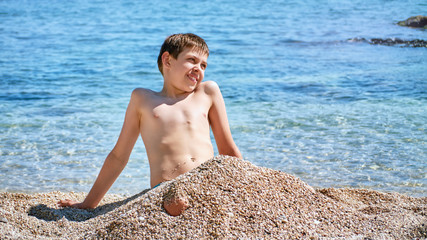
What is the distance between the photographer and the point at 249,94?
8016 mm

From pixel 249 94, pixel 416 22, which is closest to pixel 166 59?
pixel 249 94

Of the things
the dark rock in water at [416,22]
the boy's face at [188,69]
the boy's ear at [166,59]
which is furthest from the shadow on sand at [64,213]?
the dark rock in water at [416,22]

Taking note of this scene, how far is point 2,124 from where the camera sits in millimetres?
6297

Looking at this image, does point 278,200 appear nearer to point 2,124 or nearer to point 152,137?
point 152,137

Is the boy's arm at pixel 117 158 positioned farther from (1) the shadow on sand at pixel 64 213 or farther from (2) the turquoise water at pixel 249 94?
(2) the turquoise water at pixel 249 94

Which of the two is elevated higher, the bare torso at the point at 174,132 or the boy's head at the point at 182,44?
the boy's head at the point at 182,44

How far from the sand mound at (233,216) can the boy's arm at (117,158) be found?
0.42 m

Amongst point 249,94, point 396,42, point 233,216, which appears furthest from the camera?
point 396,42

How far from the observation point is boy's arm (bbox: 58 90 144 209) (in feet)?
11.0

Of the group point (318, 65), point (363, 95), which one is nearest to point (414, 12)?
point (318, 65)

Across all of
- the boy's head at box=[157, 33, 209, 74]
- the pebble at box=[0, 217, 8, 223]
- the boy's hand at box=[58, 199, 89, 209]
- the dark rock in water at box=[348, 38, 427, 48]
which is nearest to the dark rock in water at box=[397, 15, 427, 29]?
the dark rock in water at box=[348, 38, 427, 48]

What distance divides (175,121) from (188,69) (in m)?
0.37

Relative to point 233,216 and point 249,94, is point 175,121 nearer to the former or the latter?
point 233,216

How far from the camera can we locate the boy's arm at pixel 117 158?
3344 mm
